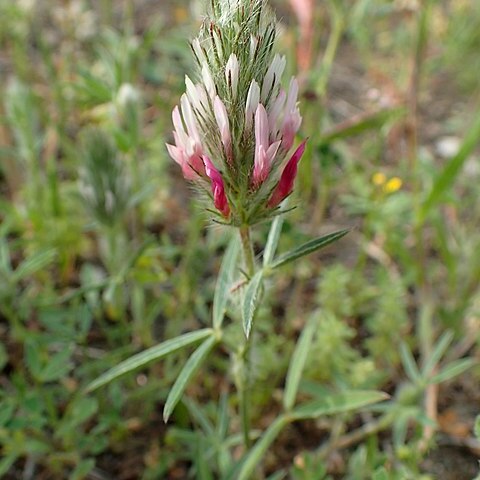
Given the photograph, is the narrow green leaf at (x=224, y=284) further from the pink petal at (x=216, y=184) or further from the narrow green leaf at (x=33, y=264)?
the narrow green leaf at (x=33, y=264)

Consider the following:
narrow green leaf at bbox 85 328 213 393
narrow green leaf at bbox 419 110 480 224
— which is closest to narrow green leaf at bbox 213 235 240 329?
narrow green leaf at bbox 85 328 213 393

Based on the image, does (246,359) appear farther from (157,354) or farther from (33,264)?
(33,264)

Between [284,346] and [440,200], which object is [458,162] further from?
[284,346]

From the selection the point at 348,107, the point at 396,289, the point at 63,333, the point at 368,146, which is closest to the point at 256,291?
the point at 63,333

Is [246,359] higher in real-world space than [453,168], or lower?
lower

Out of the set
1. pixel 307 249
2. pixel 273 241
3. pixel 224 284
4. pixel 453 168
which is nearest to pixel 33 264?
pixel 224 284

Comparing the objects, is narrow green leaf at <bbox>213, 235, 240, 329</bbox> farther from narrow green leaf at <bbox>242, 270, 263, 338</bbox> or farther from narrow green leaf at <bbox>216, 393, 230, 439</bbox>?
narrow green leaf at <bbox>216, 393, 230, 439</bbox>
